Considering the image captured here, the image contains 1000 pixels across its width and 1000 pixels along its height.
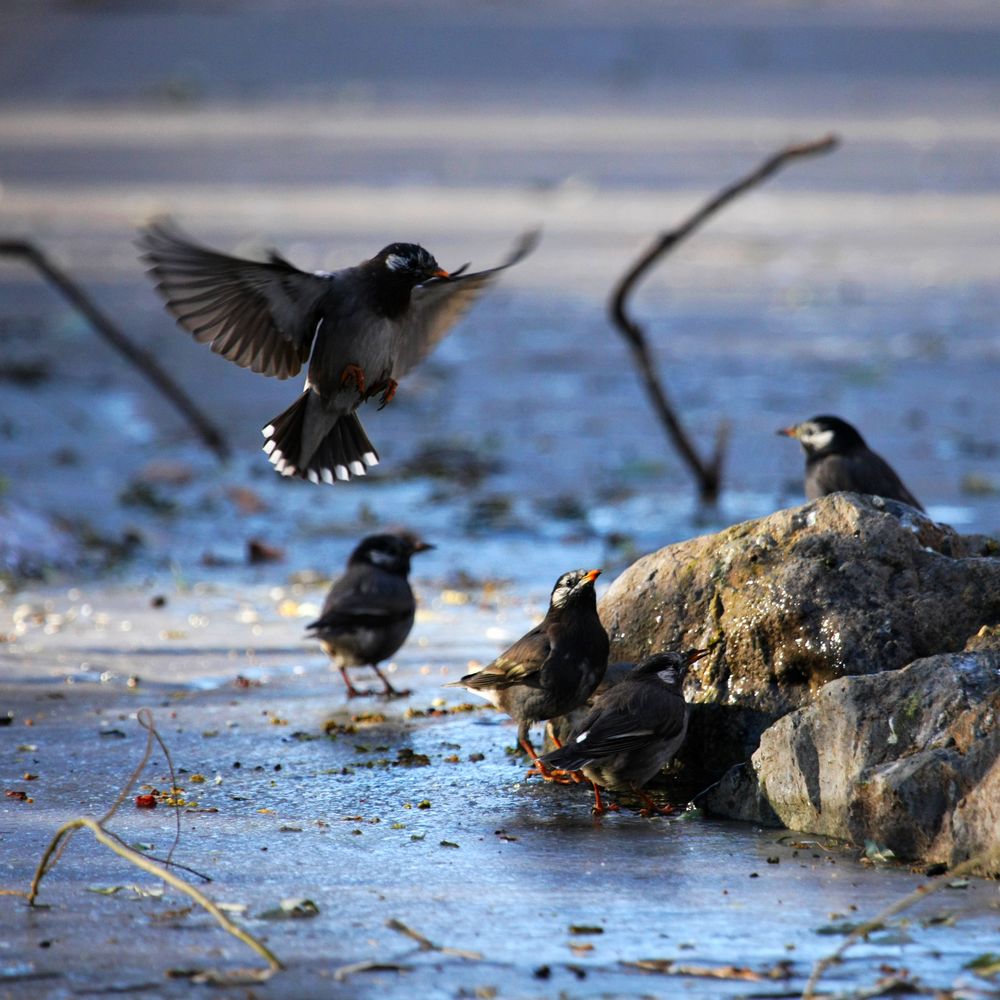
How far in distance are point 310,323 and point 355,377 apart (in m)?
0.29

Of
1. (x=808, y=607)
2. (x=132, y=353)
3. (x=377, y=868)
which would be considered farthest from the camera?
(x=132, y=353)

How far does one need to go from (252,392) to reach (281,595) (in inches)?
218

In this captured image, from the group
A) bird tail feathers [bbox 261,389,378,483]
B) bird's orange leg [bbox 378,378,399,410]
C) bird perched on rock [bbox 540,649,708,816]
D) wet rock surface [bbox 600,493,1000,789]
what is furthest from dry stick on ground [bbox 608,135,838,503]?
bird perched on rock [bbox 540,649,708,816]

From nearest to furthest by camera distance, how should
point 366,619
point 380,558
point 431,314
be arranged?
point 431,314 → point 366,619 → point 380,558

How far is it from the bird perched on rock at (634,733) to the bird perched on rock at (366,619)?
1.74m

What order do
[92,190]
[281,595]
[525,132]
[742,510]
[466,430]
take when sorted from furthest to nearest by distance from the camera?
1. [525,132]
2. [92,190]
3. [466,430]
4. [742,510]
5. [281,595]

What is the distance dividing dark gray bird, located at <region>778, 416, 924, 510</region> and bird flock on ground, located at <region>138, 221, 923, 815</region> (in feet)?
8.01

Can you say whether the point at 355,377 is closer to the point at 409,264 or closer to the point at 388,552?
the point at 409,264

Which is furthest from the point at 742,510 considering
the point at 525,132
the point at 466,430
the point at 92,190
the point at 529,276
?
the point at 525,132

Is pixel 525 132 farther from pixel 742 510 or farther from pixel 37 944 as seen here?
pixel 37 944

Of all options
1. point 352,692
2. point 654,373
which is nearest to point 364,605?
point 352,692

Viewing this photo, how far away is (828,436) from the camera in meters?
8.57

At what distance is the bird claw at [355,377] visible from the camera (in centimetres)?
558

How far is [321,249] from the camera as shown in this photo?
19.0 m
